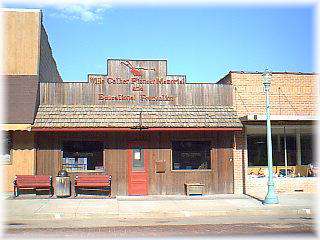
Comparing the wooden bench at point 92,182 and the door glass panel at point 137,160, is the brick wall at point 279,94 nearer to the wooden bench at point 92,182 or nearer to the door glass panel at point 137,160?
the door glass panel at point 137,160

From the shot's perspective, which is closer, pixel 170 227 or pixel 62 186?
pixel 170 227

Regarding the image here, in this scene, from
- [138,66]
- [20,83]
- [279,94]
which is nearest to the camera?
[20,83]

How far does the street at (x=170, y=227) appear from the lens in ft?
35.3

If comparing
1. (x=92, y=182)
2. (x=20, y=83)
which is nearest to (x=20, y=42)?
(x=20, y=83)

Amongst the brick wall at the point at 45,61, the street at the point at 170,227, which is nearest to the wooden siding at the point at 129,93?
the brick wall at the point at 45,61

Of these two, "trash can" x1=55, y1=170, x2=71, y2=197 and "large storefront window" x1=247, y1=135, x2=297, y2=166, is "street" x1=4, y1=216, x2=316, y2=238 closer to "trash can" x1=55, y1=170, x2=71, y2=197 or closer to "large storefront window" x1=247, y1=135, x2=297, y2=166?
"trash can" x1=55, y1=170, x2=71, y2=197

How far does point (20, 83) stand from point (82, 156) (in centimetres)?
405

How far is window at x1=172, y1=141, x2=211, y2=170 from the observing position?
19.5 meters

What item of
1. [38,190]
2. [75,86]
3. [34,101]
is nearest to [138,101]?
[75,86]

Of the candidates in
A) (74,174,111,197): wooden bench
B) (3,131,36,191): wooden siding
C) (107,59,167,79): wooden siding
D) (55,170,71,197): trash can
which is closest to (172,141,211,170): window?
(74,174,111,197): wooden bench

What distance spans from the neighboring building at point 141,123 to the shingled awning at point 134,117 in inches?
1.7

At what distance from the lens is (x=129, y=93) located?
19.5m

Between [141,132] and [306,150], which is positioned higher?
[141,132]

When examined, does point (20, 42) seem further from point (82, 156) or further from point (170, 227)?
point (170, 227)
